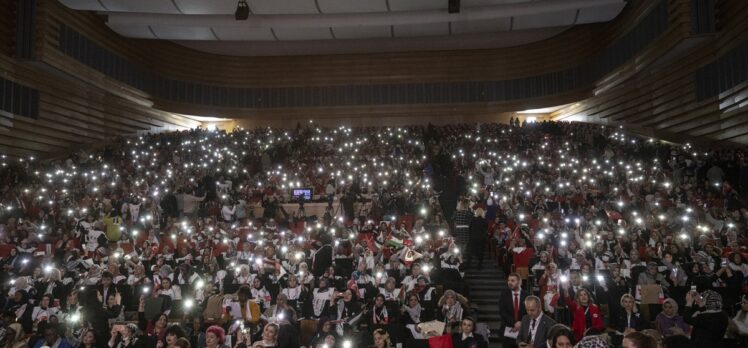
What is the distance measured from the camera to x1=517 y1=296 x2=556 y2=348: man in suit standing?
564cm

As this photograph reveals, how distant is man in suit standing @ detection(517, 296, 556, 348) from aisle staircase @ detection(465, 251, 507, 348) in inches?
157

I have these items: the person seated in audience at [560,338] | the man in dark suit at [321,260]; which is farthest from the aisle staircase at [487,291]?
the person seated in audience at [560,338]

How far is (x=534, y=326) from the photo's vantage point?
587 centimetres

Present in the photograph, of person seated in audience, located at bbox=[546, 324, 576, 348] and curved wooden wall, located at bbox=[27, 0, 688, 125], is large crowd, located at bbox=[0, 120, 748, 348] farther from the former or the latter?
curved wooden wall, located at bbox=[27, 0, 688, 125]

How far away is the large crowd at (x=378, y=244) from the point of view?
328 inches

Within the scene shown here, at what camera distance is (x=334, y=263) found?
11938 mm

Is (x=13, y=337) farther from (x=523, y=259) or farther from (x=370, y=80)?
(x=370, y=80)

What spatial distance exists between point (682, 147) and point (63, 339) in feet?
55.5

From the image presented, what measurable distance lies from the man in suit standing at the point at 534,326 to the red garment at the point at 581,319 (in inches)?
103

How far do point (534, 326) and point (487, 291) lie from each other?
6134 millimetres

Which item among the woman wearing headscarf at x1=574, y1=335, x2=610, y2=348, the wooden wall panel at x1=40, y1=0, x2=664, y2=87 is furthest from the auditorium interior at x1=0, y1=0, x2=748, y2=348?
the wooden wall panel at x1=40, y1=0, x2=664, y2=87

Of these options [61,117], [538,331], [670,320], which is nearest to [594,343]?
[538,331]

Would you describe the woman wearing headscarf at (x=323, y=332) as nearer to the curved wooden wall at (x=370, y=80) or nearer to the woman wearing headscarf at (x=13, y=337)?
the woman wearing headscarf at (x=13, y=337)

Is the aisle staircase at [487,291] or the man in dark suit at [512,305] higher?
the man in dark suit at [512,305]
